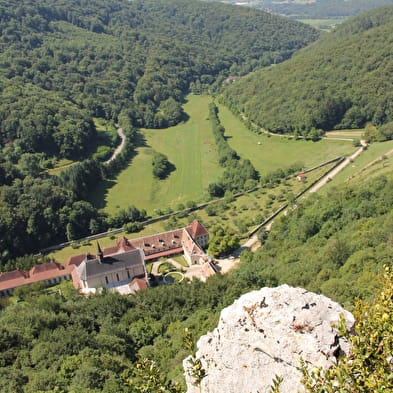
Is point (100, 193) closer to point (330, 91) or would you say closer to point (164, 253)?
point (164, 253)

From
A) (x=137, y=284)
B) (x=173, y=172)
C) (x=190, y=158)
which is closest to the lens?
(x=137, y=284)

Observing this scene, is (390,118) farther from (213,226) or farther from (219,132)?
(213,226)

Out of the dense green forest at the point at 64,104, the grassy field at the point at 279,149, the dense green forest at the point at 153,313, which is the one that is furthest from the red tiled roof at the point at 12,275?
the grassy field at the point at 279,149

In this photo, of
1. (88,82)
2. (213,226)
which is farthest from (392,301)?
(88,82)

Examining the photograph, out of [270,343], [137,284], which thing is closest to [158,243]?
[137,284]

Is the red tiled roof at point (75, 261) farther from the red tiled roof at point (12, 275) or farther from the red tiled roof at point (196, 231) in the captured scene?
the red tiled roof at point (196, 231)

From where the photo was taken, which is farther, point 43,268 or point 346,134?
point 346,134
